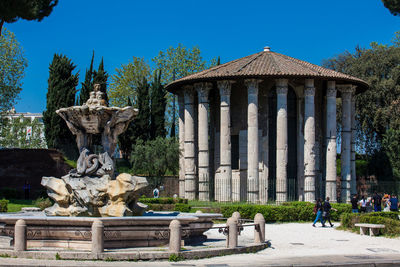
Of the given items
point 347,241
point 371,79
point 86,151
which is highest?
point 371,79

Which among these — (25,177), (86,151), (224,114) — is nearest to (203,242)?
(86,151)

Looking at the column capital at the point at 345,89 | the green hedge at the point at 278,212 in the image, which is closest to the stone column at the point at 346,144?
the column capital at the point at 345,89

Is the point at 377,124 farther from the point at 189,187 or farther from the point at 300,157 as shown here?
the point at 189,187

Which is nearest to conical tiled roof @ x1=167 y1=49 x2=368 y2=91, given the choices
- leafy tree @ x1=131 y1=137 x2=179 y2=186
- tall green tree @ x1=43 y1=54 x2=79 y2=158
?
leafy tree @ x1=131 y1=137 x2=179 y2=186

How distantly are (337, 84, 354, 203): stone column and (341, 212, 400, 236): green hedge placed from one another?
13287mm

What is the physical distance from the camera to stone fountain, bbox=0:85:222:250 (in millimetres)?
15133

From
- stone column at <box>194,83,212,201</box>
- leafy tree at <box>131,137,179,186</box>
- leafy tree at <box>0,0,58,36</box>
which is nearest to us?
leafy tree at <box>0,0,58,36</box>

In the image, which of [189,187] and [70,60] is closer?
[189,187]

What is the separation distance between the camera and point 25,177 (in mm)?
42469

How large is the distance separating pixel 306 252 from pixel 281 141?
1946 cm

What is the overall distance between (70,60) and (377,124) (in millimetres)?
26317

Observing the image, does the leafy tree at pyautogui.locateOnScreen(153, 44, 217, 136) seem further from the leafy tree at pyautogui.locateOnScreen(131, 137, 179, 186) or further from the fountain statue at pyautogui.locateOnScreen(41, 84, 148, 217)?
the fountain statue at pyautogui.locateOnScreen(41, 84, 148, 217)

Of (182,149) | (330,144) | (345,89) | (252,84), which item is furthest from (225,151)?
(345,89)

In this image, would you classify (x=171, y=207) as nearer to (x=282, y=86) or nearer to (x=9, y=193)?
(x=282, y=86)
